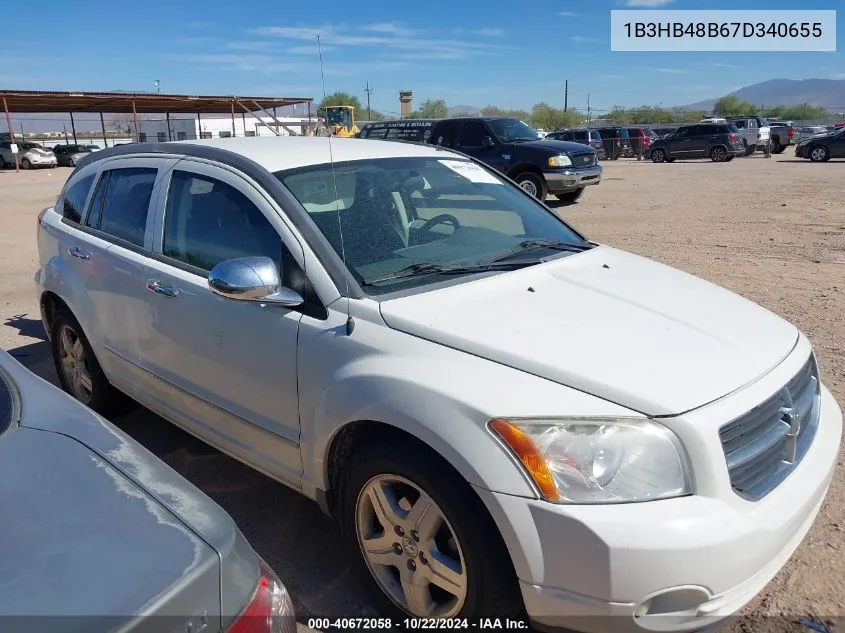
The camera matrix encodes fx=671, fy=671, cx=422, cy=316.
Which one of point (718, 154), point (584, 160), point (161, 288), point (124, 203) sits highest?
point (718, 154)

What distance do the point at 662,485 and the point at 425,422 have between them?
2.38ft

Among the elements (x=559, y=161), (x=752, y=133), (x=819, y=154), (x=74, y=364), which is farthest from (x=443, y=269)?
(x=752, y=133)

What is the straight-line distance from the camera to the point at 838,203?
1343 centimetres

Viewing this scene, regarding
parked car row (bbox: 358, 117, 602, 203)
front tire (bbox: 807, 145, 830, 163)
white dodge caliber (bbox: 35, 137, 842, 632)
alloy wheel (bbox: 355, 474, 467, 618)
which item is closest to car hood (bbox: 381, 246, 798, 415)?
white dodge caliber (bbox: 35, 137, 842, 632)

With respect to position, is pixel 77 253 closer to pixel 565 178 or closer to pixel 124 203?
pixel 124 203

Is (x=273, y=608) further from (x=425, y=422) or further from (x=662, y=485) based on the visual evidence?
(x=662, y=485)

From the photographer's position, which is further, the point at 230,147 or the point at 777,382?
the point at 230,147

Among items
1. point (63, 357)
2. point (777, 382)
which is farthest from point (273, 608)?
point (63, 357)

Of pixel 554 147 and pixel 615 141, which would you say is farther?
pixel 615 141

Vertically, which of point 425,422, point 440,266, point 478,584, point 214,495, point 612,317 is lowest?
point 214,495

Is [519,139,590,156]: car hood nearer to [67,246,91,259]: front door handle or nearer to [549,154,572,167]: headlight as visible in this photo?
[549,154,572,167]: headlight

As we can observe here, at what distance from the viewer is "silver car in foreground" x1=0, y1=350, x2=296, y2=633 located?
4.12 feet

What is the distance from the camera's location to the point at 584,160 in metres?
14.9

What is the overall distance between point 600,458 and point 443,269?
1.16m
